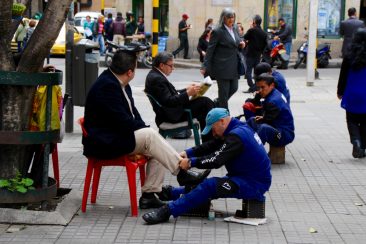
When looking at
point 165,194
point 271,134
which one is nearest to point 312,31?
point 271,134

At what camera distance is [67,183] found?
801 cm

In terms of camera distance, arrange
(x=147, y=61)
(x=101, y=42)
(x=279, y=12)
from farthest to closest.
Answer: (x=101, y=42), (x=279, y=12), (x=147, y=61)

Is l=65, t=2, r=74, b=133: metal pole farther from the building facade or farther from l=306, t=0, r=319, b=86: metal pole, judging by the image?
the building facade

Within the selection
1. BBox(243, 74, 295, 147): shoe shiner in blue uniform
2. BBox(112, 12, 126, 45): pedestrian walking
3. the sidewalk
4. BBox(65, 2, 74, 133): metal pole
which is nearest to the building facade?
BBox(112, 12, 126, 45): pedestrian walking

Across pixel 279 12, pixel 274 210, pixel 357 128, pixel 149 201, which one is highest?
pixel 279 12

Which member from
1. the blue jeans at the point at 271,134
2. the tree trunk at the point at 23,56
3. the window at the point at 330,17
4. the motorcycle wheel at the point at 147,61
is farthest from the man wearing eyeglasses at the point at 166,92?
the window at the point at 330,17

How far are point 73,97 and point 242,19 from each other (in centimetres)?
1887

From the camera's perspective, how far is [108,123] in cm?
676

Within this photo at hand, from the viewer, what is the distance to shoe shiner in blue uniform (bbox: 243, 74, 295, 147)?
892 centimetres

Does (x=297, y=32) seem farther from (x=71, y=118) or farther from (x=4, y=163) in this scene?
(x=4, y=163)

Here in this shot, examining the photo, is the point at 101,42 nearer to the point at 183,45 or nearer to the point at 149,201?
the point at 183,45

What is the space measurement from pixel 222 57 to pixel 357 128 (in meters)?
2.51

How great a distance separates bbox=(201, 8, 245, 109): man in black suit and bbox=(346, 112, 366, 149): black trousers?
2.09 m

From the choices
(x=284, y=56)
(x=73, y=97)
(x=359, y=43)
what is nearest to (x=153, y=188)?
(x=359, y=43)
